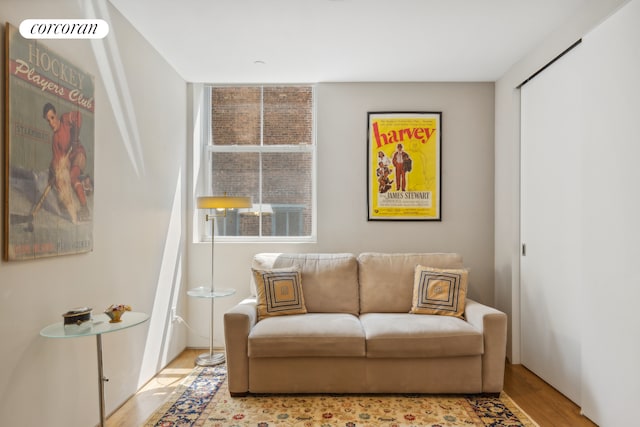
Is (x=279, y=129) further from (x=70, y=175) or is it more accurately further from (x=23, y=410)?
(x=23, y=410)

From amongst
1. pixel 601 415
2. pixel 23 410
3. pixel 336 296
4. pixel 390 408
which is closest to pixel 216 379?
pixel 336 296

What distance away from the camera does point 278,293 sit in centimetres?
355

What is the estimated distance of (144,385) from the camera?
10.8 feet

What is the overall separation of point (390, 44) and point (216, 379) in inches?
114

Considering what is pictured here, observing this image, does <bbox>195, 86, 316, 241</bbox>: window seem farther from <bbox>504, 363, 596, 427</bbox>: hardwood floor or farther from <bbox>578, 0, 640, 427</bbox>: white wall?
<bbox>578, 0, 640, 427</bbox>: white wall

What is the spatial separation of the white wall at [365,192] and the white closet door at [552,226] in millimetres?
546

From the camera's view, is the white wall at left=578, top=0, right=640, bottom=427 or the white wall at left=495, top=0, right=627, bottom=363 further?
the white wall at left=495, top=0, right=627, bottom=363

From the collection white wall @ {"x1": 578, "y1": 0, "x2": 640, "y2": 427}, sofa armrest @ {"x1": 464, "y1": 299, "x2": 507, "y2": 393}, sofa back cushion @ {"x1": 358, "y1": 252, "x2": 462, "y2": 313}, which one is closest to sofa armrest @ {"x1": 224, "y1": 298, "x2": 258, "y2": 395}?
sofa back cushion @ {"x1": 358, "y1": 252, "x2": 462, "y2": 313}

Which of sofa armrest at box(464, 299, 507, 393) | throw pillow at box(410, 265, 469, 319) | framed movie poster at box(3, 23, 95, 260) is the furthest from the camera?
throw pillow at box(410, 265, 469, 319)

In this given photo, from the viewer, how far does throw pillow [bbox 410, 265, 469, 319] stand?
11.5ft

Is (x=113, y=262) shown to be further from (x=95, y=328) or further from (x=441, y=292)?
(x=441, y=292)

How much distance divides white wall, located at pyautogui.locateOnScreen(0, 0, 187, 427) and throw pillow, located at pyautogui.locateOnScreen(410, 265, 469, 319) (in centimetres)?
209

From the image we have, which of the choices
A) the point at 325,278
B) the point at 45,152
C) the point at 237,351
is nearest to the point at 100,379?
the point at 237,351

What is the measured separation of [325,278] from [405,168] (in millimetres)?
1334
